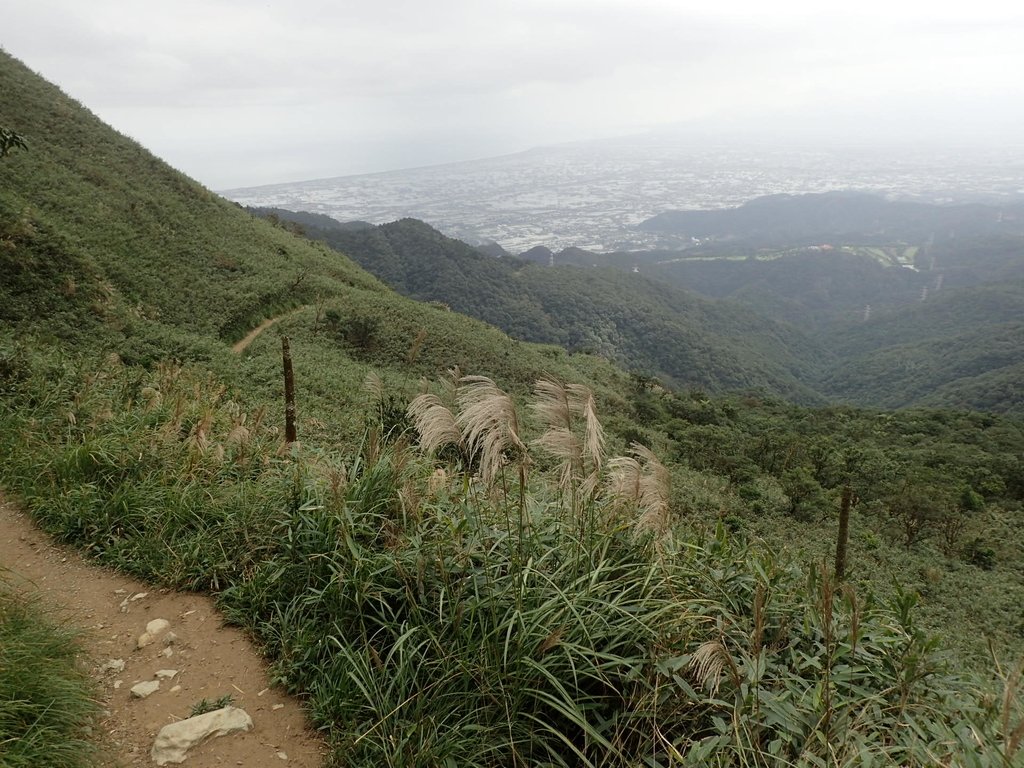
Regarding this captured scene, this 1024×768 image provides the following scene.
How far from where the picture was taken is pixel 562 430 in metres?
2.88

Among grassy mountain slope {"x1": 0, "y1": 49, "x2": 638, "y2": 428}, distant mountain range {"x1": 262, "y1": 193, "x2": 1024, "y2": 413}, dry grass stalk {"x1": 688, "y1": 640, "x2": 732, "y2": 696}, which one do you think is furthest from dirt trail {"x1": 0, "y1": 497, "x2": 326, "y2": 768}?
distant mountain range {"x1": 262, "y1": 193, "x2": 1024, "y2": 413}

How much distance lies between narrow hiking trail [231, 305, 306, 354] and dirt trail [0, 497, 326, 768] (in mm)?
16140

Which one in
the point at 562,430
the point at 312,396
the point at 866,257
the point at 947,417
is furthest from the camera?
the point at 866,257

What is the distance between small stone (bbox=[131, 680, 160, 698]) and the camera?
279cm

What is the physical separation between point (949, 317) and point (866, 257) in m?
72.5

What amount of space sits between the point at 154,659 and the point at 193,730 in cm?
65

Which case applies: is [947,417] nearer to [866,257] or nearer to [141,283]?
[141,283]

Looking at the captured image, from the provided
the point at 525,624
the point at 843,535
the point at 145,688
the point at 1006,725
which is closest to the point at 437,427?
the point at 525,624

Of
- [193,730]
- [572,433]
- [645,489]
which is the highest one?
[572,433]

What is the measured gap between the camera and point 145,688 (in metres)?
2.83

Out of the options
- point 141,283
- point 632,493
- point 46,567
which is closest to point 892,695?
point 632,493

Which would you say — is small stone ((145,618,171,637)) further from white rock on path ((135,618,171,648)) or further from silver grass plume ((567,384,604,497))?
silver grass plume ((567,384,604,497))

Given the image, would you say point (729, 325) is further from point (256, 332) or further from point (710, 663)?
point (710, 663)

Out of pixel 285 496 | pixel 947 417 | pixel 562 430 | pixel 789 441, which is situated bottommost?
pixel 947 417
